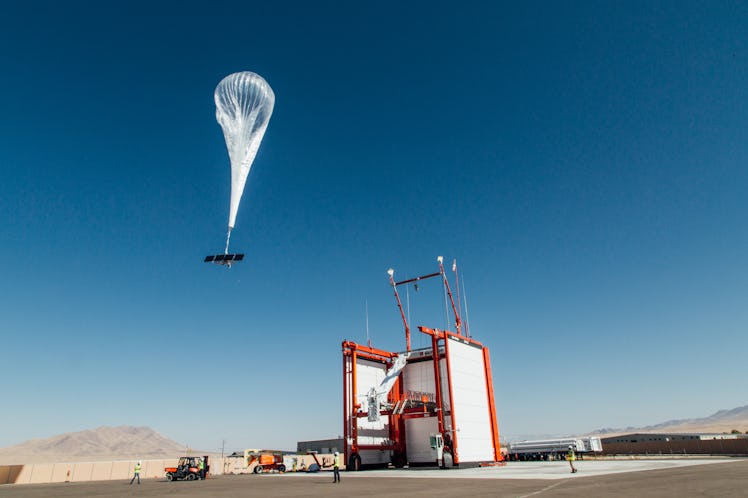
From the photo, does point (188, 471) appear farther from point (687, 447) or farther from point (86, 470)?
point (687, 447)

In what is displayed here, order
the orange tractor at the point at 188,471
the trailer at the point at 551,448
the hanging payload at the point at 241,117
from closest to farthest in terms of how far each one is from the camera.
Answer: the hanging payload at the point at 241,117
the orange tractor at the point at 188,471
the trailer at the point at 551,448

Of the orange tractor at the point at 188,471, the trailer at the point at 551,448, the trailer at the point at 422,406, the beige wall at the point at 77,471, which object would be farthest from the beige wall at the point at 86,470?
the trailer at the point at 551,448

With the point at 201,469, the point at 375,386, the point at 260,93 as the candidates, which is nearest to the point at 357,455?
the point at 375,386

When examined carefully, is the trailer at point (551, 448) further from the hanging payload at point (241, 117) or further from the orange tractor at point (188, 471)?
the hanging payload at point (241, 117)

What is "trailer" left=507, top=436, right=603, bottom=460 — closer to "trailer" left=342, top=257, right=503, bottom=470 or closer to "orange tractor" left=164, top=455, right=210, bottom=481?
"trailer" left=342, top=257, right=503, bottom=470

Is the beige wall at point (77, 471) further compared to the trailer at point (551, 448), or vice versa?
the trailer at point (551, 448)

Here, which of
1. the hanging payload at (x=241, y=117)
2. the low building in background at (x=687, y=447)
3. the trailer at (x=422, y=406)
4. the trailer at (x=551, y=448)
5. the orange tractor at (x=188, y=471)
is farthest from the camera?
the low building in background at (x=687, y=447)

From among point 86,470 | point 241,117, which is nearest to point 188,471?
point 86,470
